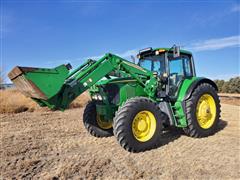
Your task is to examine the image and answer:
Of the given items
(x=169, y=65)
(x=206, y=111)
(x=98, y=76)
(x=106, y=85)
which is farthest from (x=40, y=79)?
(x=206, y=111)

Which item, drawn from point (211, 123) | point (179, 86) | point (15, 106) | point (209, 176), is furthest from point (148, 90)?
point (15, 106)

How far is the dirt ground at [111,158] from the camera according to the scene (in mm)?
3707

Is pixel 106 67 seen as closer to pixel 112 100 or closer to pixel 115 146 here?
pixel 112 100

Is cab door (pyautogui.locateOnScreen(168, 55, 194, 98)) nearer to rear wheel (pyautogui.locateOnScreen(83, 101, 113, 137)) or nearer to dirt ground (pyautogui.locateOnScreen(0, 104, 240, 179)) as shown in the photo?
dirt ground (pyautogui.locateOnScreen(0, 104, 240, 179))

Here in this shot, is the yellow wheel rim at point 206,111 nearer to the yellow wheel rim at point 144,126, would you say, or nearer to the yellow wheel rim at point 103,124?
the yellow wheel rim at point 144,126

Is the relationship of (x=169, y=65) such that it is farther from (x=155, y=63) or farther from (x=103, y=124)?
(x=103, y=124)

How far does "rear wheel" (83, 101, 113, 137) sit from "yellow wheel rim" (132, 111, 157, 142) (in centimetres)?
139

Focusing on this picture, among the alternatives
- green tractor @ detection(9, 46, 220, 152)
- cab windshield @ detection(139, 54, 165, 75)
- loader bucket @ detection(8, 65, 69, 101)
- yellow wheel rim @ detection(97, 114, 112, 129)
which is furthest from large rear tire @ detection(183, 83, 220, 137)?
loader bucket @ detection(8, 65, 69, 101)

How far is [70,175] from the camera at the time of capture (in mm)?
3641

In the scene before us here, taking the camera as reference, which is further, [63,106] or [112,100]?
[112,100]

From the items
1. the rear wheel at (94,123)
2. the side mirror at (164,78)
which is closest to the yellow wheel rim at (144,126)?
the side mirror at (164,78)

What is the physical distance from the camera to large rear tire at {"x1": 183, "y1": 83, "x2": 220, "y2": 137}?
18.1 ft

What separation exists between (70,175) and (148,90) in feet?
8.93

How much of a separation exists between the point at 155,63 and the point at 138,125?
1973 millimetres
